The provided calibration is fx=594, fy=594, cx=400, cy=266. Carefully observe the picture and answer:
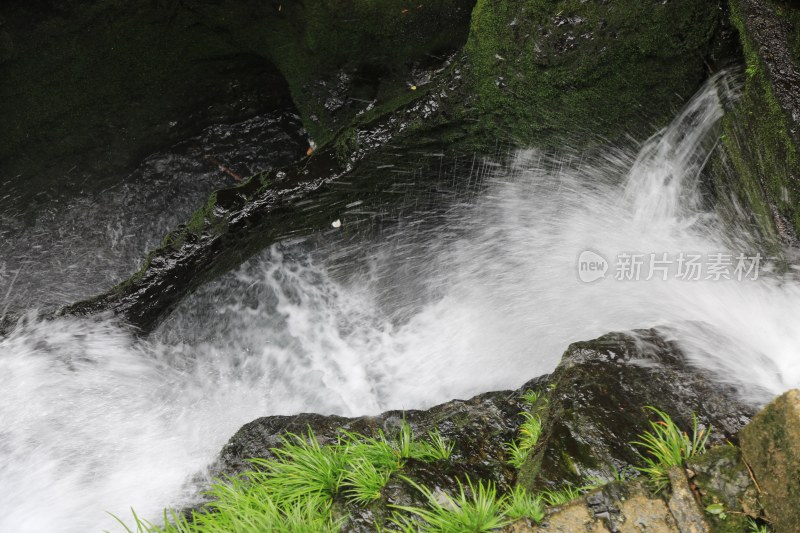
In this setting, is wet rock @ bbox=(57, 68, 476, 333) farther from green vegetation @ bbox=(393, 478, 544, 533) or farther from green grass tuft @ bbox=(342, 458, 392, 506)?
green vegetation @ bbox=(393, 478, 544, 533)

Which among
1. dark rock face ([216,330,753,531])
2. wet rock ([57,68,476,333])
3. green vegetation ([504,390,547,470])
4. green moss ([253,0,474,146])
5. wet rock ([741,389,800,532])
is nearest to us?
wet rock ([741,389,800,532])

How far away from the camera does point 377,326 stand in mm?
5160

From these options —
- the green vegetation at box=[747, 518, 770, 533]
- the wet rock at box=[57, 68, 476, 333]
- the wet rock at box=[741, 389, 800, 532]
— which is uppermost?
the wet rock at box=[57, 68, 476, 333]

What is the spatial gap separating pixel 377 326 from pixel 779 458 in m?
3.15

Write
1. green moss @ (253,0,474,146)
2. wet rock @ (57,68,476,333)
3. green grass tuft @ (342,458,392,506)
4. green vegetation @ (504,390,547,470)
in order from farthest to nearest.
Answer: green moss @ (253,0,474,146) → wet rock @ (57,68,476,333) → green vegetation @ (504,390,547,470) → green grass tuft @ (342,458,392,506)

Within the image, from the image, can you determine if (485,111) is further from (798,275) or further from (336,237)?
(798,275)

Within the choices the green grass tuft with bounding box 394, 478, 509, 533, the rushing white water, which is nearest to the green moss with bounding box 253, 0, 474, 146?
the rushing white water

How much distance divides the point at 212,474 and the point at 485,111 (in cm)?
346

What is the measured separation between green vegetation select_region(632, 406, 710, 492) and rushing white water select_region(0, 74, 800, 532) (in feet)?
2.63

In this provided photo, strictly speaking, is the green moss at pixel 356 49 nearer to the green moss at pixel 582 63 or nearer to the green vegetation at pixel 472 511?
the green moss at pixel 582 63

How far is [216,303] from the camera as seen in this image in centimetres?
519

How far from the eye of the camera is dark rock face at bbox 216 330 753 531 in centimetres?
319

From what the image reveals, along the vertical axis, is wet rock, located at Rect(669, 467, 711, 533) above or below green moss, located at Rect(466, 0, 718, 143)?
below

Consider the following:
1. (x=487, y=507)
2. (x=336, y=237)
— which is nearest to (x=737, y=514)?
(x=487, y=507)
